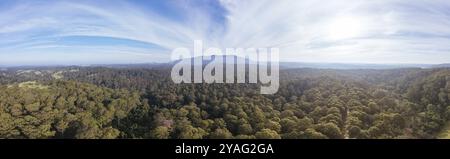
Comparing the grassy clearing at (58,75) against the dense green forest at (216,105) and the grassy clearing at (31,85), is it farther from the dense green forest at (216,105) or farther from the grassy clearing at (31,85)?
the grassy clearing at (31,85)

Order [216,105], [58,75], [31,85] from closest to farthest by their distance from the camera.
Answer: [216,105] → [31,85] → [58,75]

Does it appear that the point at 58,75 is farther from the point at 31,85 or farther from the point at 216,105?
the point at 216,105

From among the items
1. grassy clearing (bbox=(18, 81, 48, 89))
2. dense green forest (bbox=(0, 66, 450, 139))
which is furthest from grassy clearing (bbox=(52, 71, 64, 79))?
grassy clearing (bbox=(18, 81, 48, 89))

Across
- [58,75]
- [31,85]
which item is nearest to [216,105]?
[31,85]

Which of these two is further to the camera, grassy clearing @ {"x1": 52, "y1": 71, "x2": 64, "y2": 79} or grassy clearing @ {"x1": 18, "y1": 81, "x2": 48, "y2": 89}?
grassy clearing @ {"x1": 52, "y1": 71, "x2": 64, "y2": 79}

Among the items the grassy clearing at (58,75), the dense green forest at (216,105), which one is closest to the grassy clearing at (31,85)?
the dense green forest at (216,105)

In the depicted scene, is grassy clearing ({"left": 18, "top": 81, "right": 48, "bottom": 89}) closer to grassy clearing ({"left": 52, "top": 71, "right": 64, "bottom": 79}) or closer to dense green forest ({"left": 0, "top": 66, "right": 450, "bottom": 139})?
dense green forest ({"left": 0, "top": 66, "right": 450, "bottom": 139})
